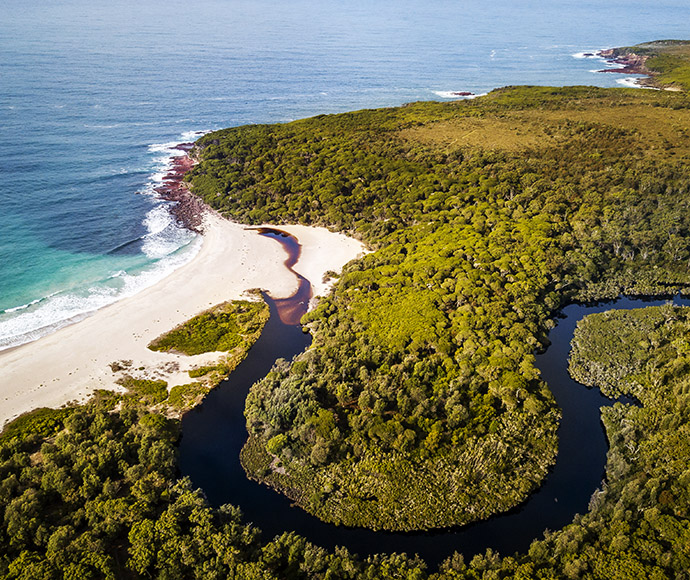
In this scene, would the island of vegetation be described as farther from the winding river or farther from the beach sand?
the beach sand

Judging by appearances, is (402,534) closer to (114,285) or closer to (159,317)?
(159,317)

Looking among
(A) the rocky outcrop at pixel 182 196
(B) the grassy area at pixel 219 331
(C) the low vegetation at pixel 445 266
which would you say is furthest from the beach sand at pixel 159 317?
(C) the low vegetation at pixel 445 266

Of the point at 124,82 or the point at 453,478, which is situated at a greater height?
the point at 124,82

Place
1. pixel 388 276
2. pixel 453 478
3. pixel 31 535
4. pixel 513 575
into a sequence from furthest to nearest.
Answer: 1. pixel 388 276
2. pixel 453 478
3. pixel 31 535
4. pixel 513 575

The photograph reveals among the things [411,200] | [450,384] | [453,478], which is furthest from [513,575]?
[411,200]

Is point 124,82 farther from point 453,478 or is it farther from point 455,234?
point 453,478

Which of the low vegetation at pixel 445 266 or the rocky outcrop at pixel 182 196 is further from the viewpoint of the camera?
the rocky outcrop at pixel 182 196

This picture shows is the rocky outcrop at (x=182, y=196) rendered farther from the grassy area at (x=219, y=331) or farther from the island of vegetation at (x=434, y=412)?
the grassy area at (x=219, y=331)

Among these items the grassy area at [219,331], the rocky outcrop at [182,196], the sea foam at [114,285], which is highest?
the rocky outcrop at [182,196]
